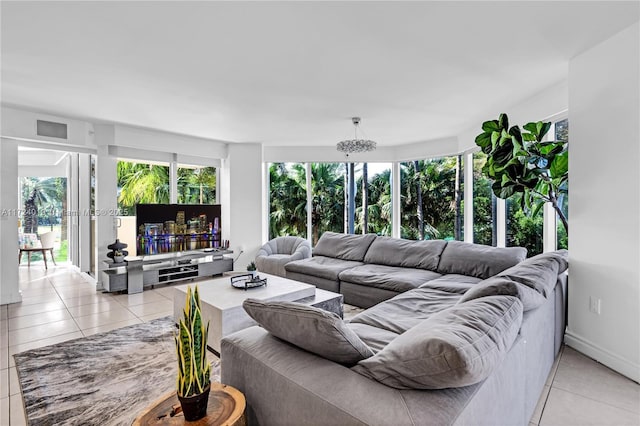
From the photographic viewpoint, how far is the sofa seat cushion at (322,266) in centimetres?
424

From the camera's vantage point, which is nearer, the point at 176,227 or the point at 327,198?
the point at 176,227

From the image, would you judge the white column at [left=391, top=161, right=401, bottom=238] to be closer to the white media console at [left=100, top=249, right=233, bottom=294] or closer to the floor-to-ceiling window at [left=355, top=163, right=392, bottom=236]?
the floor-to-ceiling window at [left=355, top=163, right=392, bottom=236]

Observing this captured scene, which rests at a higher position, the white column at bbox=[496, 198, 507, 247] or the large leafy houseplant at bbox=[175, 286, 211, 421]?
the white column at bbox=[496, 198, 507, 247]

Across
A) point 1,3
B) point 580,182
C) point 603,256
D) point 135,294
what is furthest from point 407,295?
point 135,294

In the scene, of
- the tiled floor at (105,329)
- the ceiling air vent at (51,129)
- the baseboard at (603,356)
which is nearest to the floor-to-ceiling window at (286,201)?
the tiled floor at (105,329)

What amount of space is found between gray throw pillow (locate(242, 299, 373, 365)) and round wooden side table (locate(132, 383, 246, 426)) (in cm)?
30

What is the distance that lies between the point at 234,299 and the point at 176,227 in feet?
9.57

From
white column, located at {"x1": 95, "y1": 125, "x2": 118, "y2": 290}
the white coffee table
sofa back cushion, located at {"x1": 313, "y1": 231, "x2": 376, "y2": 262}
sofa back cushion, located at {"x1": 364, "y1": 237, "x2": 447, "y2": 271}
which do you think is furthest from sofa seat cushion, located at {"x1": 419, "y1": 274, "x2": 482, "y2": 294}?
white column, located at {"x1": 95, "y1": 125, "x2": 118, "y2": 290}

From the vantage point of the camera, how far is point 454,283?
3.27 metres

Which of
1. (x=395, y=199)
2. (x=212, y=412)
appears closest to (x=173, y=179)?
(x=395, y=199)

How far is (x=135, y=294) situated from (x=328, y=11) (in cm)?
441

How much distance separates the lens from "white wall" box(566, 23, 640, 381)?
2.28 meters

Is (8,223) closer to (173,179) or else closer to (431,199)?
(173,179)

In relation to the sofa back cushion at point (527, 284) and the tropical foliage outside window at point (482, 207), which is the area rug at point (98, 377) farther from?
the tropical foliage outside window at point (482, 207)
